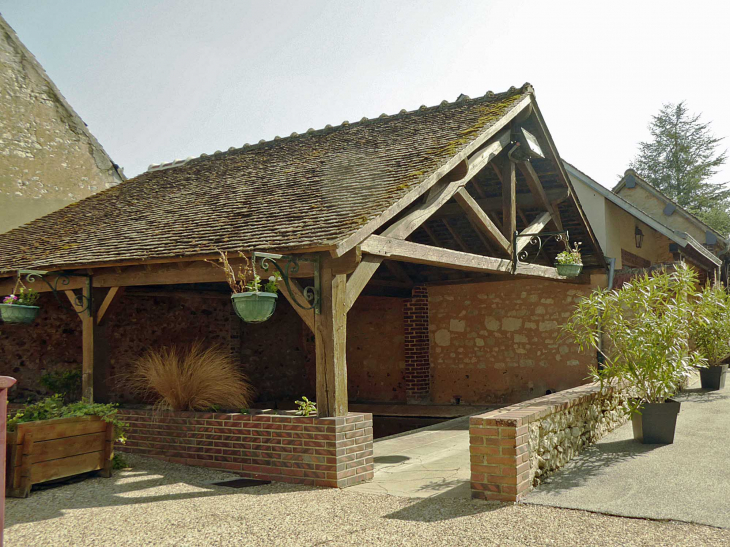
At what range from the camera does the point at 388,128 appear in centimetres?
931

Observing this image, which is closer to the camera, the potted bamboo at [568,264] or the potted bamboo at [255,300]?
the potted bamboo at [255,300]

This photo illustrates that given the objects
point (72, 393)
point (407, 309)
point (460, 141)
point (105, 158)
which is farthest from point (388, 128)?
point (105, 158)

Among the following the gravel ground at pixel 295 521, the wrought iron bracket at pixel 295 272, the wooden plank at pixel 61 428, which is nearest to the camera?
the gravel ground at pixel 295 521

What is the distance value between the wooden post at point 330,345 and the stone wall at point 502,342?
629cm

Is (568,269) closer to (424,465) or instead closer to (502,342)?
(502,342)

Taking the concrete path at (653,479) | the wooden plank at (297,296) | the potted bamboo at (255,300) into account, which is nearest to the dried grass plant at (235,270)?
the potted bamboo at (255,300)

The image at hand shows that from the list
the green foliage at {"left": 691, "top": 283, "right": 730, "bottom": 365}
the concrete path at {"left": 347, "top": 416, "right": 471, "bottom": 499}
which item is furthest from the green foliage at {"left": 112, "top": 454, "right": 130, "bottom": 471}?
the green foliage at {"left": 691, "top": 283, "right": 730, "bottom": 365}

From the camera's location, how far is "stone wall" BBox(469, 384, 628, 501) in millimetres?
4664

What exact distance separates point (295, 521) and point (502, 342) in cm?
759

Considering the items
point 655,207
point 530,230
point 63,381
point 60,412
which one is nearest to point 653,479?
point 530,230

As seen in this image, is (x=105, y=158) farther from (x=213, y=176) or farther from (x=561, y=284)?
(x=561, y=284)

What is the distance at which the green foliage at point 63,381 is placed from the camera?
26.5 feet

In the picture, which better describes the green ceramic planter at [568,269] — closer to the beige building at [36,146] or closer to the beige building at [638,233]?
the beige building at [638,233]

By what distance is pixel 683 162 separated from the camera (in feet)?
104
